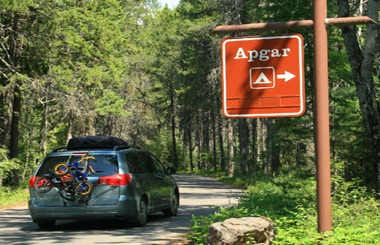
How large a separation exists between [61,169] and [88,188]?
2.95ft

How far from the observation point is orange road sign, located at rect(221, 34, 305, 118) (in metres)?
7.14

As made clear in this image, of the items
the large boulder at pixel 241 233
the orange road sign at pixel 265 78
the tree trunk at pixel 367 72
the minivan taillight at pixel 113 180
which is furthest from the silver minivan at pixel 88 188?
the orange road sign at pixel 265 78

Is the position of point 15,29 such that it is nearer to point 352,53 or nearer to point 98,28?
point 98,28

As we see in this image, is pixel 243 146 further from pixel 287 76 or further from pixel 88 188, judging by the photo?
pixel 287 76

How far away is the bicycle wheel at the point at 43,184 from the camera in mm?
13828

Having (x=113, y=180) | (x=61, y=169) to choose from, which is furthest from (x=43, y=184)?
(x=113, y=180)

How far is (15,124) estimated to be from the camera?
31578 mm

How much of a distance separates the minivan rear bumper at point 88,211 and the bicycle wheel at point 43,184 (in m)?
0.37

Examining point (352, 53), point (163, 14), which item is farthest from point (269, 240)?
point (163, 14)

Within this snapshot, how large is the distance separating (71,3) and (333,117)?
13238mm

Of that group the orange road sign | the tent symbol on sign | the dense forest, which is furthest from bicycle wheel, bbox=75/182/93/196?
the tent symbol on sign

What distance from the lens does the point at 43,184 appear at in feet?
45.5

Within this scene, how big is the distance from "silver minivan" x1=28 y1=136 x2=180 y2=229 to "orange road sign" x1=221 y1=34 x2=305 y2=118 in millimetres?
6751

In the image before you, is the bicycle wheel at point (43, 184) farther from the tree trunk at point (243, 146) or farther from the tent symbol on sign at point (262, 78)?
the tree trunk at point (243, 146)
